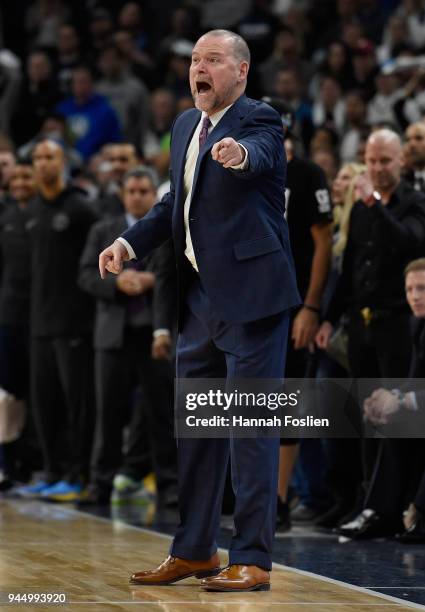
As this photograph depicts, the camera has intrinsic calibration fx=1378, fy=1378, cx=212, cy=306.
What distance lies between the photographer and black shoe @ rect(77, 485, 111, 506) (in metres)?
8.09

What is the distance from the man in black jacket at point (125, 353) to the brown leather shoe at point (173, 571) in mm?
3159

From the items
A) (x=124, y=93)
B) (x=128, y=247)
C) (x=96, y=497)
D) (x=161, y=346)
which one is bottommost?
(x=96, y=497)

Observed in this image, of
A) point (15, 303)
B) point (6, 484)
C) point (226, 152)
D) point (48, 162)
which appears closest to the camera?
point (226, 152)

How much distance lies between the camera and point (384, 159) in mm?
6652

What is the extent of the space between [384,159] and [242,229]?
1.99 meters

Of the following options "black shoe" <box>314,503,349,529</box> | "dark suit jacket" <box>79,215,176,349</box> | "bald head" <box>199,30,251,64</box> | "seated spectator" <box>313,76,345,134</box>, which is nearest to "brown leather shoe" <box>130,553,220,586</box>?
"bald head" <box>199,30,251,64</box>

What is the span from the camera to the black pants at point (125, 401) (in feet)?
27.0

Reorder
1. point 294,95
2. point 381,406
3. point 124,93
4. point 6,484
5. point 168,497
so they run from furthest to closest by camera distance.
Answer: point 124,93 < point 294,95 < point 6,484 < point 168,497 < point 381,406

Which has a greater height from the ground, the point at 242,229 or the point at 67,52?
the point at 67,52

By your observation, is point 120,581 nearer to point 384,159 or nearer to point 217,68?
point 217,68

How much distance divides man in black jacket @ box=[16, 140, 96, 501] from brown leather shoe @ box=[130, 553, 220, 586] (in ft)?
11.9

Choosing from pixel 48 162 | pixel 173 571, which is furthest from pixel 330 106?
pixel 173 571

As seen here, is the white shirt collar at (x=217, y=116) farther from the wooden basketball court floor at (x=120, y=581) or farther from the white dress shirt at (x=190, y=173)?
the wooden basketball court floor at (x=120, y=581)

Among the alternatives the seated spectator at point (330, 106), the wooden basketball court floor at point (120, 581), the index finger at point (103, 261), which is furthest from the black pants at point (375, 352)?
the seated spectator at point (330, 106)
